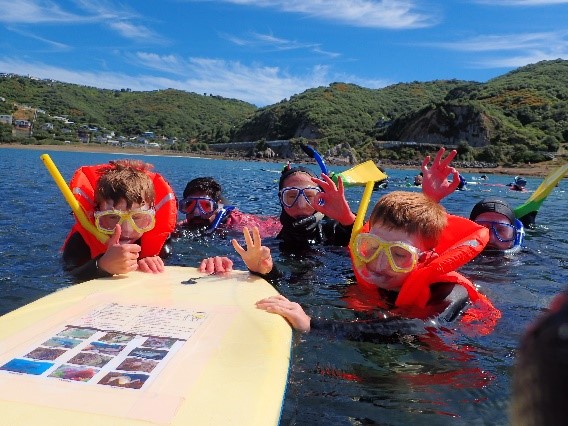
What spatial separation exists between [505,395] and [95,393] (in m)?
1.77

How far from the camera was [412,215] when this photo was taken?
9.98 feet

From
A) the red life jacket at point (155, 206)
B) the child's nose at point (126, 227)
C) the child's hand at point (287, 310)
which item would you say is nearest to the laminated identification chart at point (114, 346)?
the child's hand at point (287, 310)

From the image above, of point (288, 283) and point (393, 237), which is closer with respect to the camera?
point (393, 237)

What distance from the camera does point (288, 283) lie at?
4258 mm

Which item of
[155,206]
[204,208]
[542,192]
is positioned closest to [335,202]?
[155,206]

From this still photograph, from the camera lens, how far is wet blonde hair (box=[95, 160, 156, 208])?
3.47 meters

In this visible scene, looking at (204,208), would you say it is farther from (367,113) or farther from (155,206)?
(367,113)

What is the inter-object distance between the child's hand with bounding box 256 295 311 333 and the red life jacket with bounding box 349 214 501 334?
31.1 inches

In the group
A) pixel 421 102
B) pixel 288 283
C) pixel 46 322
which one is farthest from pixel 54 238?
pixel 421 102

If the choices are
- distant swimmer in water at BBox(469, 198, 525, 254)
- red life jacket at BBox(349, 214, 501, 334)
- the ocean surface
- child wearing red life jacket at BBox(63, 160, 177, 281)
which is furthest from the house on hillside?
red life jacket at BBox(349, 214, 501, 334)

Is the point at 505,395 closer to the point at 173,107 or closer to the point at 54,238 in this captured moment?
the point at 54,238

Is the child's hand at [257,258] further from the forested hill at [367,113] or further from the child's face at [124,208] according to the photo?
the forested hill at [367,113]

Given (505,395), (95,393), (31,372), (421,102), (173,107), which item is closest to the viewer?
(95,393)

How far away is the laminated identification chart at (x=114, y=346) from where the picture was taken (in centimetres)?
171
